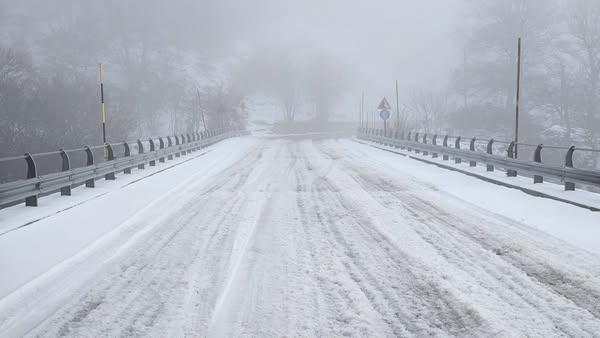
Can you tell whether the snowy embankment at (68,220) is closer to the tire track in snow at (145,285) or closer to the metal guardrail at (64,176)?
the metal guardrail at (64,176)

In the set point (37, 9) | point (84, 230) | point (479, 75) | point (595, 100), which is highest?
point (37, 9)

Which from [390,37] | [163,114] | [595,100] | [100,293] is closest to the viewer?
[100,293]

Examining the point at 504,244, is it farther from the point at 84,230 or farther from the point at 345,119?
the point at 345,119

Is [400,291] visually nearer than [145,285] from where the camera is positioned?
Yes

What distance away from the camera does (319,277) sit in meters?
4.97

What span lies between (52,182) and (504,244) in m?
A: 9.05

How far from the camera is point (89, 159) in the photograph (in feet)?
42.5

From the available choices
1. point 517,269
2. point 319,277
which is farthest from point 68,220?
point 517,269

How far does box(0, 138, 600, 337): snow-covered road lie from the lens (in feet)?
12.7

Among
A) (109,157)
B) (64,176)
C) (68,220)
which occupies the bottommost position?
(68,220)

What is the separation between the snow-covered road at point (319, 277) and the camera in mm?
3873

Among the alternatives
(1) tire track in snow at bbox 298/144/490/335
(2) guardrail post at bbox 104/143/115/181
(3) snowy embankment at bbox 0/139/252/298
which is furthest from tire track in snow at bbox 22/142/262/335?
(2) guardrail post at bbox 104/143/115/181

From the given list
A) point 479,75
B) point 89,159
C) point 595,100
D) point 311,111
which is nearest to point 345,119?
point 311,111

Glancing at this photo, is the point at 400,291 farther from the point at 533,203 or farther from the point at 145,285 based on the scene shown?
the point at 533,203
